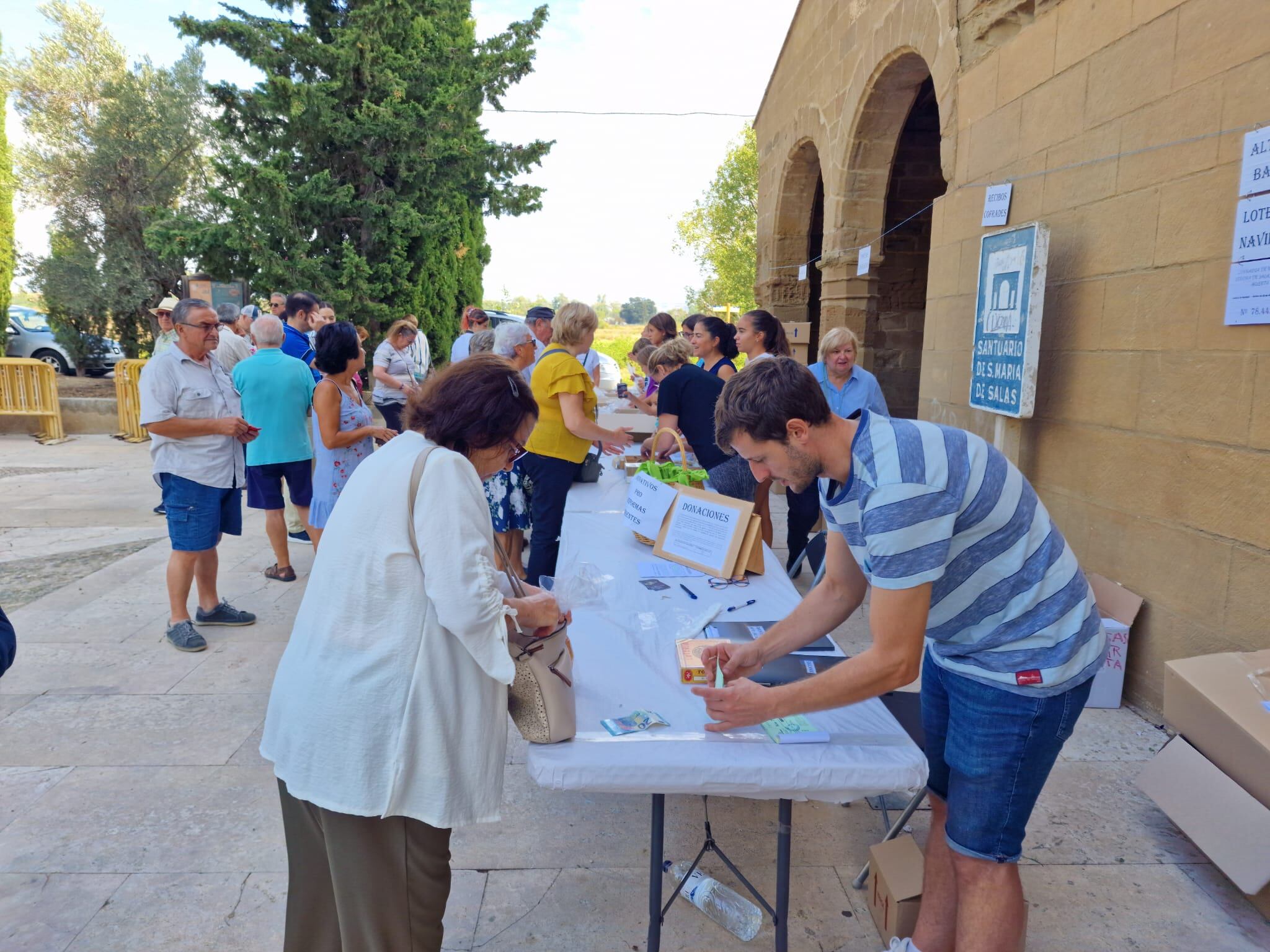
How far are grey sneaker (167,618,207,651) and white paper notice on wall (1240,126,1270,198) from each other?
4.93m

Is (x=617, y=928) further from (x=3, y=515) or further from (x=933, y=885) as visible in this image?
(x=3, y=515)

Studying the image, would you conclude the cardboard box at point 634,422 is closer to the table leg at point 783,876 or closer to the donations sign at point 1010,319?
the donations sign at point 1010,319

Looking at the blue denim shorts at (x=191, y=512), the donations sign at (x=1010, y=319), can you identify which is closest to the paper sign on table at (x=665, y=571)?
the donations sign at (x=1010, y=319)

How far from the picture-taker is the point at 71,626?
4.45 meters

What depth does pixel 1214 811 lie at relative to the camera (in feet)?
7.89

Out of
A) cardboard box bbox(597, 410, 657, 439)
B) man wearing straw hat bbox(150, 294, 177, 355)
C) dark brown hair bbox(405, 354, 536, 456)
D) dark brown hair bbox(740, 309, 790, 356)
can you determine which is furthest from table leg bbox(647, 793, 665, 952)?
man wearing straw hat bbox(150, 294, 177, 355)

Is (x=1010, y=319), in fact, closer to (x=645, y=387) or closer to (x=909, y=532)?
(x=909, y=532)

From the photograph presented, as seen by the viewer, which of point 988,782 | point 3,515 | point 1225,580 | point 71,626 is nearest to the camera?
point 988,782

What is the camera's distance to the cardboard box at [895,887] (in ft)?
6.75

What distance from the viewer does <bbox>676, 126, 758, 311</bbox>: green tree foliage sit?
24266 mm

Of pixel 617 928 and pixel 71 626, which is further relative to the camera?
pixel 71 626

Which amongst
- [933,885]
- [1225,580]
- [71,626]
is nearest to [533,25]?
[71,626]

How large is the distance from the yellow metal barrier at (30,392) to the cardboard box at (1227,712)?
12204 millimetres

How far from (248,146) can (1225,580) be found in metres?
12.4
